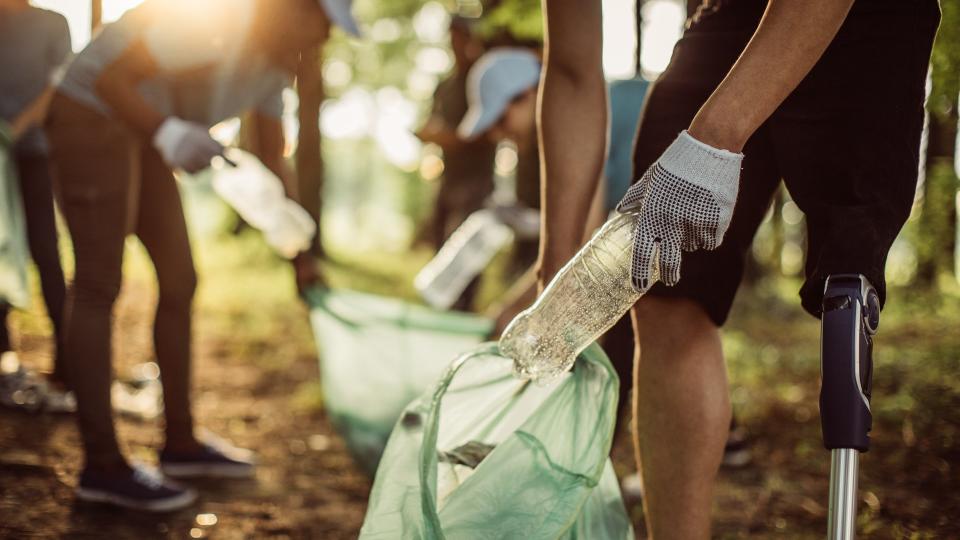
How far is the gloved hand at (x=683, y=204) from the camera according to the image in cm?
118

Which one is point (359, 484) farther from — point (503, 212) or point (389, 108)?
point (389, 108)

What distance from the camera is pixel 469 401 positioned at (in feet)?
5.54

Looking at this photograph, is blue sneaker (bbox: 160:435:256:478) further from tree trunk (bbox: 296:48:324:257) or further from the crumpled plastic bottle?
tree trunk (bbox: 296:48:324:257)

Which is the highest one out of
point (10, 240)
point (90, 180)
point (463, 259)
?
point (90, 180)

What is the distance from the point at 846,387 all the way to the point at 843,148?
372mm

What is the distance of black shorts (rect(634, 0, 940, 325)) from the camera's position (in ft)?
4.28

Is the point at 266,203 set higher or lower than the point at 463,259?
higher

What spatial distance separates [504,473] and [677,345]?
1.21 feet

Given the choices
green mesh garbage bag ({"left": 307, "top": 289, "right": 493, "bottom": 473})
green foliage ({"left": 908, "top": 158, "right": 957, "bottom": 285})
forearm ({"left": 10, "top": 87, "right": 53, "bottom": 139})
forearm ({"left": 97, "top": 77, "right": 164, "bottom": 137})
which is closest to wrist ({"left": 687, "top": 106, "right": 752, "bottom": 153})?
green mesh garbage bag ({"left": 307, "top": 289, "right": 493, "bottom": 473})

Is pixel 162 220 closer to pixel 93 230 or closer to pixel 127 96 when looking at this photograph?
pixel 93 230

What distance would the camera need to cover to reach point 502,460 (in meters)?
1.47

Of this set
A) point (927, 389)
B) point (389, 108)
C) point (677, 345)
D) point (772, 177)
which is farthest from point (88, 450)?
point (389, 108)

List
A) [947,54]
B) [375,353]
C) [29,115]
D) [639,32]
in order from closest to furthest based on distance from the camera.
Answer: [375,353], [947,54], [29,115], [639,32]


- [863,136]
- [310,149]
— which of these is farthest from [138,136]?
[310,149]
